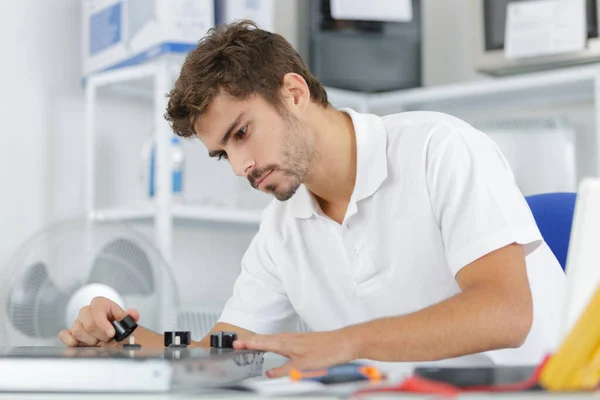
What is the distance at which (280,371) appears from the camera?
3.09ft

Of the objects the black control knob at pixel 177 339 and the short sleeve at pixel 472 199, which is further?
the short sleeve at pixel 472 199

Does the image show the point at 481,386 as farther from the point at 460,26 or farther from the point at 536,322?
the point at 460,26

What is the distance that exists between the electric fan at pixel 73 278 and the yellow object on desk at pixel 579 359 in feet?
4.41

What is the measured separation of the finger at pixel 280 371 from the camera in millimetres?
931

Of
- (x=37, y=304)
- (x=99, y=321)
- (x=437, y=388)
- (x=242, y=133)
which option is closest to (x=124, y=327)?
(x=99, y=321)

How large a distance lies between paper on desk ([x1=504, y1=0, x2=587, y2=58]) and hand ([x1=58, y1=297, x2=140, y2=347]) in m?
1.53

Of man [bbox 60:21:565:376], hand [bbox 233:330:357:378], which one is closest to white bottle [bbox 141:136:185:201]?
man [bbox 60:21:565:376]

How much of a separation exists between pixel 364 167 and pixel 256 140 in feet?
0.59

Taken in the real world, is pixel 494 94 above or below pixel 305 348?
above

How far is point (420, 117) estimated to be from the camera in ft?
4.72

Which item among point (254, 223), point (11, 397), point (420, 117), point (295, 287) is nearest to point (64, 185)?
point (254, 223)

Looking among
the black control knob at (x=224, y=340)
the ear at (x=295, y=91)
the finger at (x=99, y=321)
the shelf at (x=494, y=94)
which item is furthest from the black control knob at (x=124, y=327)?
the shelf at (x=494, y=94)

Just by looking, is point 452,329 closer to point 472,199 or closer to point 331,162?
point 472,199

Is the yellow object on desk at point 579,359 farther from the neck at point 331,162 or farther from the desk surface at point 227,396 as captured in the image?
the neck at point 331,162
